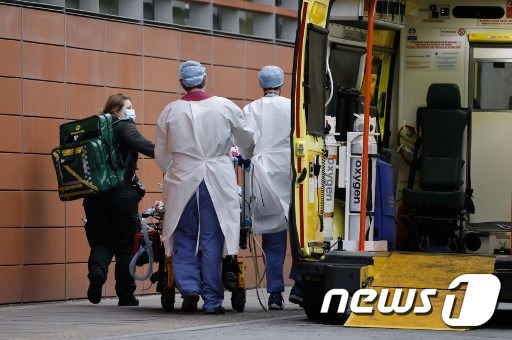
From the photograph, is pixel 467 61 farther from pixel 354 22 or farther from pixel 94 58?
pixel 94 58

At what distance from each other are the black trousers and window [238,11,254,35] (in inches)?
160

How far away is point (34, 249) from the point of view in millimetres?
13680

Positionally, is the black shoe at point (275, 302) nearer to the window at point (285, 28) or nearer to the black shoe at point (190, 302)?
the black shoe at point (190, 302)

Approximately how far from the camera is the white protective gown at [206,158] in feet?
40.2

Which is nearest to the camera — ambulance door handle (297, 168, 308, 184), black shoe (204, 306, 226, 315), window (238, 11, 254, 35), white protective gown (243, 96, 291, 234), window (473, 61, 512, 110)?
ambulance door handle (297, 168, 308, 184)

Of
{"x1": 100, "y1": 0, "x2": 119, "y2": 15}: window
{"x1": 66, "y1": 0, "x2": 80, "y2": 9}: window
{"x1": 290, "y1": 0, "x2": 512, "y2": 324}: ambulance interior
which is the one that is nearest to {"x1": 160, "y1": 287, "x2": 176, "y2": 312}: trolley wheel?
{"x1": 290, "y1": 0, "x2": 512, "y2": 324}: ambulance interior

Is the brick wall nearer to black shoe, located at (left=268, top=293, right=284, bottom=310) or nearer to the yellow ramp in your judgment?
black shoe, located at (left=268, top=293, right=284, bottom=310)

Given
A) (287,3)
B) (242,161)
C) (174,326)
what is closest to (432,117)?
(242,161)

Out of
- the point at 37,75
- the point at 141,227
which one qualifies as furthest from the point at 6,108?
the point at 141,227

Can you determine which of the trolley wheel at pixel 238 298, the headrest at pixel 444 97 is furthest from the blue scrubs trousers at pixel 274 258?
the headrest at pixel 444 97

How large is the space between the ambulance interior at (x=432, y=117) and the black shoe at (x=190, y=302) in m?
1.38

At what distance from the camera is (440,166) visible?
14.7 m

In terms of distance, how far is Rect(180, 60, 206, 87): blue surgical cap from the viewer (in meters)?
12.5

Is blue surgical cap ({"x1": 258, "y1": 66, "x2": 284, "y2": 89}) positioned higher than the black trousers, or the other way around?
blue surgical cap ({"x1": 258, "y1": 66, "x2": 284, "y2": 89})
